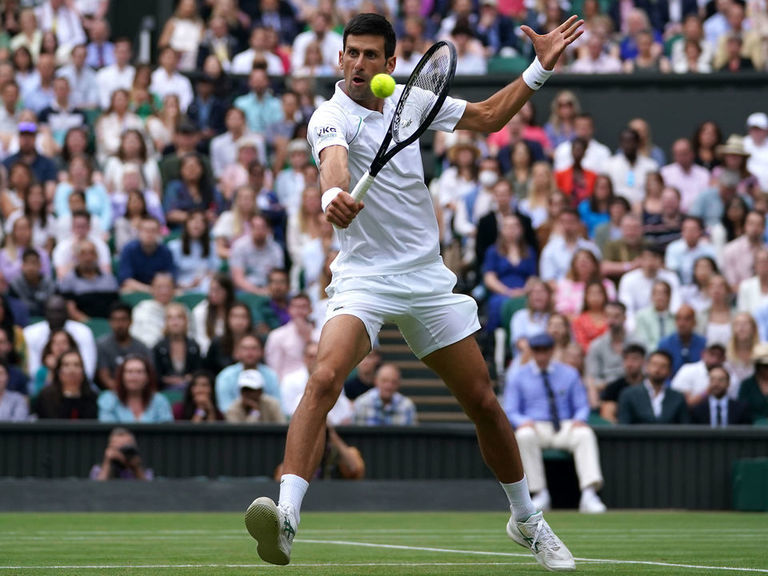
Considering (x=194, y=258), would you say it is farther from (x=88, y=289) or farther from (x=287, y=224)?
(x=88, y=289)

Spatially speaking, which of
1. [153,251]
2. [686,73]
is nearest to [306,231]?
[153,251]

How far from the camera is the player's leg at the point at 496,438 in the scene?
254 inches

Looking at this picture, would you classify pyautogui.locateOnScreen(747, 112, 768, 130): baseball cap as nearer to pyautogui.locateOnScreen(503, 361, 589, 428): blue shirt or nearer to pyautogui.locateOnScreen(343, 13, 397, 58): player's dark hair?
pyautogui.locateOnScreen(503, 361, 589, 428): blue shirt

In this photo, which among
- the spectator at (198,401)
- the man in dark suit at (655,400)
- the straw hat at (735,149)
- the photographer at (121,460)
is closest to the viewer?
the photographer at (121,460)

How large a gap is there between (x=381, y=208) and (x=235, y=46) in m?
14.4

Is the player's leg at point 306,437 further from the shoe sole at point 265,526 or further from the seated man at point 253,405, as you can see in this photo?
the seated man at point 253,405

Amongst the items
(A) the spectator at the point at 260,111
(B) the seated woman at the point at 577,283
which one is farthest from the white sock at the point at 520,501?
(A) the spectator at the point at 260,111

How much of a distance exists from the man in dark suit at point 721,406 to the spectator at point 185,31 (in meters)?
8.82

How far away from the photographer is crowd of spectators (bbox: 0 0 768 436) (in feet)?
45.9

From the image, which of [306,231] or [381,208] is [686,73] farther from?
[381,208]

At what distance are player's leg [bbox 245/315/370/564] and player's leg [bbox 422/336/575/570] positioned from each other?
1.35 feet

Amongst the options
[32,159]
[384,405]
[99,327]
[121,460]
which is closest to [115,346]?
[99,327]

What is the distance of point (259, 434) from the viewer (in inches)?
520

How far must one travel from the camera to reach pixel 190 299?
1540 cm
